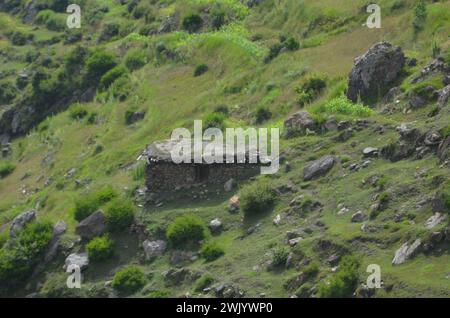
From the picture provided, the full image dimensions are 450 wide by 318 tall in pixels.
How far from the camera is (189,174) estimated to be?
1555 inches

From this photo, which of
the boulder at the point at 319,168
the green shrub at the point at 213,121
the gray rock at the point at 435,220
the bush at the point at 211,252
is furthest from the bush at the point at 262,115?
the gray rock at the point at 435,220

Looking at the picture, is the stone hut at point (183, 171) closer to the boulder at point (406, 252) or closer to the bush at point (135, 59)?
the boulder at point (406, 252)

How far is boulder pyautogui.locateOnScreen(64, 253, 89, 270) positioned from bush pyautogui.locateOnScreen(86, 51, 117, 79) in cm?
3315

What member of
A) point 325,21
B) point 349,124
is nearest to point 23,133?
point 325,21

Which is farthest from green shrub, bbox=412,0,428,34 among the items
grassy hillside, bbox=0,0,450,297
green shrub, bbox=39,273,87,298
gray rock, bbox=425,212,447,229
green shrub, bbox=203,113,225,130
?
green shrub, bbox=39,273,87,298

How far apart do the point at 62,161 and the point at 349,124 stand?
78.9 feet

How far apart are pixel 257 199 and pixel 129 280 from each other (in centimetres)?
558

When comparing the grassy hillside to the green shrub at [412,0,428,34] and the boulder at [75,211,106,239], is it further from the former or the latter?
the boulder at [75,211,106,239]

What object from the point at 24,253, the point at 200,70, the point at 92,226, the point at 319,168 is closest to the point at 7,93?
the point at 200,70

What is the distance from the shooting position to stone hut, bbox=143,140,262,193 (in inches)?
1531

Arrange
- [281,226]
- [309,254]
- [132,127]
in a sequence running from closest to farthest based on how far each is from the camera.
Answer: [309,254]
[281,226]
[132,127]

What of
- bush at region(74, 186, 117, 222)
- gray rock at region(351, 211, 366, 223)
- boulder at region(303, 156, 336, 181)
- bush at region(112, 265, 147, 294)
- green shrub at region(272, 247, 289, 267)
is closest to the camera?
green shrub at region(272, 247, 289, 267)

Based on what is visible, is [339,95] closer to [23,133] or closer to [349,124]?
[349,124]
